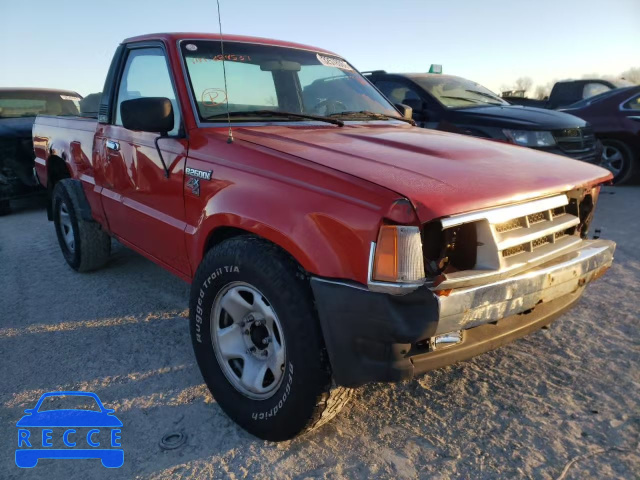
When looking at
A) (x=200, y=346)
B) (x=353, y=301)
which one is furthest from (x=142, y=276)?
(x=353, y=301)

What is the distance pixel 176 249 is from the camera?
9.27 feet

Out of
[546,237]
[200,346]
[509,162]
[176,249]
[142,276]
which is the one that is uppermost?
[509,162]

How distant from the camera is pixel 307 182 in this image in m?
1.95

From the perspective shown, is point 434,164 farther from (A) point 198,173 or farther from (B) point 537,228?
(A) point 198,173

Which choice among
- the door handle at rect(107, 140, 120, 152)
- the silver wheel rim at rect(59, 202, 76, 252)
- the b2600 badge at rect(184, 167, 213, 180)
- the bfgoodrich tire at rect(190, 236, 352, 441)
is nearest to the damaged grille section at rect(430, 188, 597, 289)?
the bfgoodrich tire at rect(190, 236, 352, 441)

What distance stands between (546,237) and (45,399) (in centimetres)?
260

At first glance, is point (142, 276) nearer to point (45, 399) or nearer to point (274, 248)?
point (45, 399)

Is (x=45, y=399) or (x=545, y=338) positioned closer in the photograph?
(x=45, y=399)

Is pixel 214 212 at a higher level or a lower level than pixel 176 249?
higher

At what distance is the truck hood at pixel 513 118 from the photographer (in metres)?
5.70

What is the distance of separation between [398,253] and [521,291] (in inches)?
22.5

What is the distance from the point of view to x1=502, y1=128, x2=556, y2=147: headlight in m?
5.64

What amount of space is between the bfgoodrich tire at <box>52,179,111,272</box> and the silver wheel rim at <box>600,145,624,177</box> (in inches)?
286

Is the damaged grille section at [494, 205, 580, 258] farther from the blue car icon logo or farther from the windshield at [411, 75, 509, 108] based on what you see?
the windshield at [411, 75, 509, 108]
